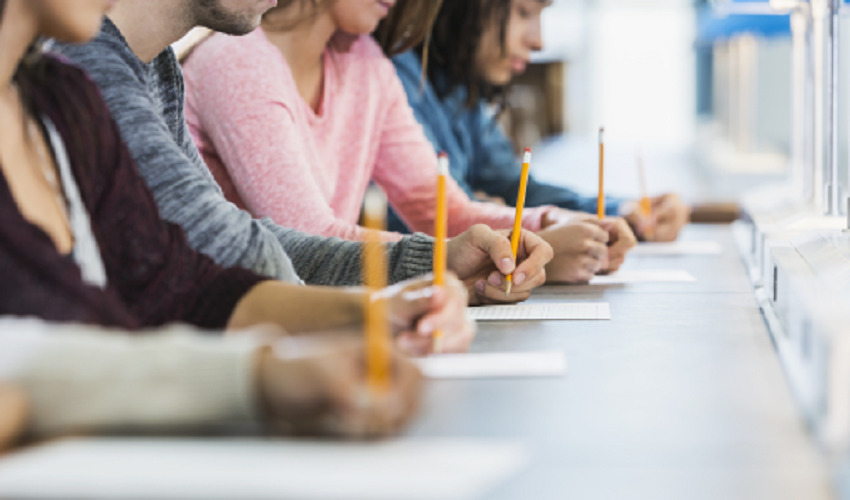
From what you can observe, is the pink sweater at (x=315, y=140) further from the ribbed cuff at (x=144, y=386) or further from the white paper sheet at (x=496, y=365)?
the ribbed cuff at (x=144, y=386)

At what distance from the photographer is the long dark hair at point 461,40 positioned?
2.24 m

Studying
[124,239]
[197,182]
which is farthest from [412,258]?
[124,239]

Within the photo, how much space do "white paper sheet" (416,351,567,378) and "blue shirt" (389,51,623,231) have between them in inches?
47.0

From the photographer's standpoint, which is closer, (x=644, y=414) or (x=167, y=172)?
(x=644, y=414)

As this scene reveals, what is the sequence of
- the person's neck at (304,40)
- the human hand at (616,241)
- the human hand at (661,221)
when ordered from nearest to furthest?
the human hand at (616,241)
the person's neck at (304,40)
the human hand at (661,221)

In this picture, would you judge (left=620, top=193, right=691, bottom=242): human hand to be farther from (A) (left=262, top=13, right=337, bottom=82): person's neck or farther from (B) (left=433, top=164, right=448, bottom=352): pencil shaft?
(B) (left=433, top=164, right=448, bottom=352): pencil shaft

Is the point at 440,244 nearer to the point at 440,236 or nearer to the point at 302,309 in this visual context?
the point at 440,236

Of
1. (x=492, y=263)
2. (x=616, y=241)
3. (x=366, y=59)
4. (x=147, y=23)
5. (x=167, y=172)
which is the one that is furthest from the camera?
(x=366, y=59)

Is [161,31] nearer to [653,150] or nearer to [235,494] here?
[235,494]

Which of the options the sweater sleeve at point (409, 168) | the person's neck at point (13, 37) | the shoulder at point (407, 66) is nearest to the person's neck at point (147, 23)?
the person's neck at point (13, 37)

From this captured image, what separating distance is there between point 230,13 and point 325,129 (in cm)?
54

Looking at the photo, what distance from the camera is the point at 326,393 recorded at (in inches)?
23.2

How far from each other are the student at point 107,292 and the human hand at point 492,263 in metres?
0.32

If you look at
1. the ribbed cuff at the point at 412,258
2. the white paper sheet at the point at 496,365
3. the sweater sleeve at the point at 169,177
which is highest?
the sweater sleeve at the point at 169,177
